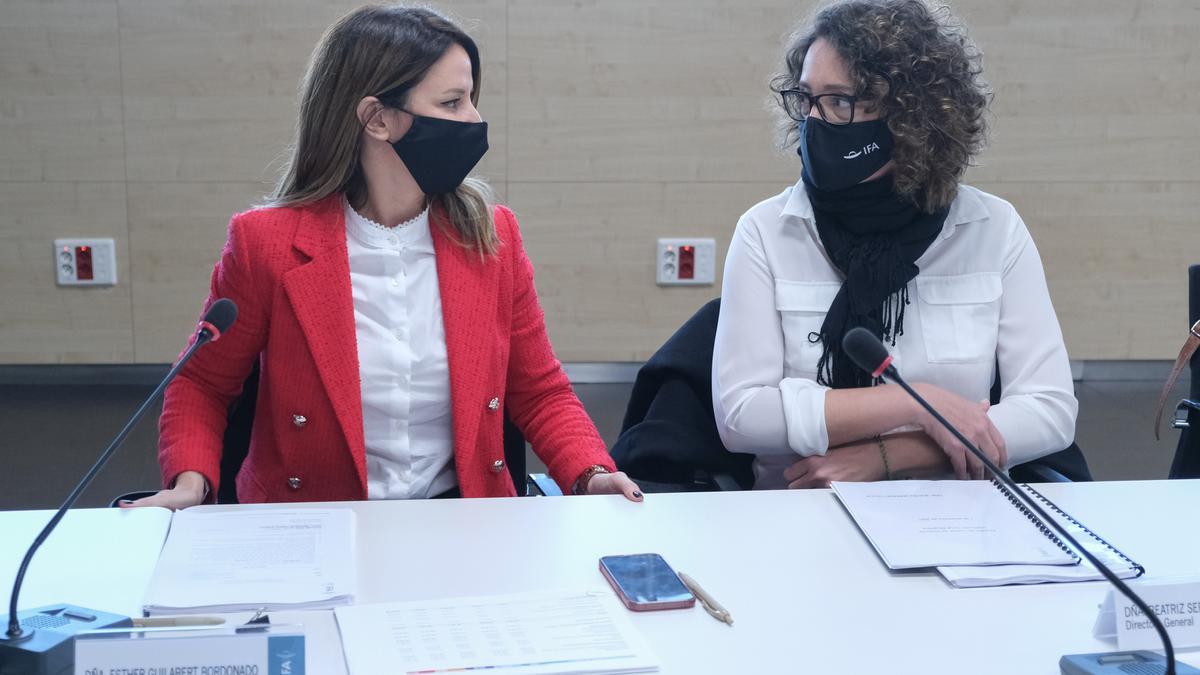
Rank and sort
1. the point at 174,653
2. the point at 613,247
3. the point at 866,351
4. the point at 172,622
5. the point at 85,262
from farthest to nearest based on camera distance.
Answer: the point at 613,247
the point at 85,262
the point at 866,351
the point at 172,622
the point at 174,653

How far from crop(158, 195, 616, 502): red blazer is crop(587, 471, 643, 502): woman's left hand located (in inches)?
2.3

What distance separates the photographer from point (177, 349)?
434 cm

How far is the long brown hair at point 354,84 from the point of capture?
6.04 feet

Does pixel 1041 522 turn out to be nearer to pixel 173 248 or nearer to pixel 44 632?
pixel 44 632

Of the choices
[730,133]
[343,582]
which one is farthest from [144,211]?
[343,582]

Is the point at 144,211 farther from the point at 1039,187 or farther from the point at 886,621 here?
the point at 886,621

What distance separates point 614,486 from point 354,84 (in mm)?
747

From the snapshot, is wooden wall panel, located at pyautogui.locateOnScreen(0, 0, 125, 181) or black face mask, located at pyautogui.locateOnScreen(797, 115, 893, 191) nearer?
black face mask, located at pyautogui.locateOnScreen(797, 115, 893, 191)

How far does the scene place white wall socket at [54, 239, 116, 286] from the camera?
13.8 feet

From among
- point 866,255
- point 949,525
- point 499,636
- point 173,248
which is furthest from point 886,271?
point 173,248

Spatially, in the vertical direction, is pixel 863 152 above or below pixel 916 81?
below

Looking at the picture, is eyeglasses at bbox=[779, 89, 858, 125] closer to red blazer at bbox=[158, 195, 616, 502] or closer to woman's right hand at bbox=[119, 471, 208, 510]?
red blazer at bbox=[158, 195, 616, 502]

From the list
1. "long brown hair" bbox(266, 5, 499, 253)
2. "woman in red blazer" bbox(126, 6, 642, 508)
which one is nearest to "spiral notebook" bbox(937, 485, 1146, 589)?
"woman in red blazer" bbox(126, 6, 642, 508)

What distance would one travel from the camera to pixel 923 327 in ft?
6.54
